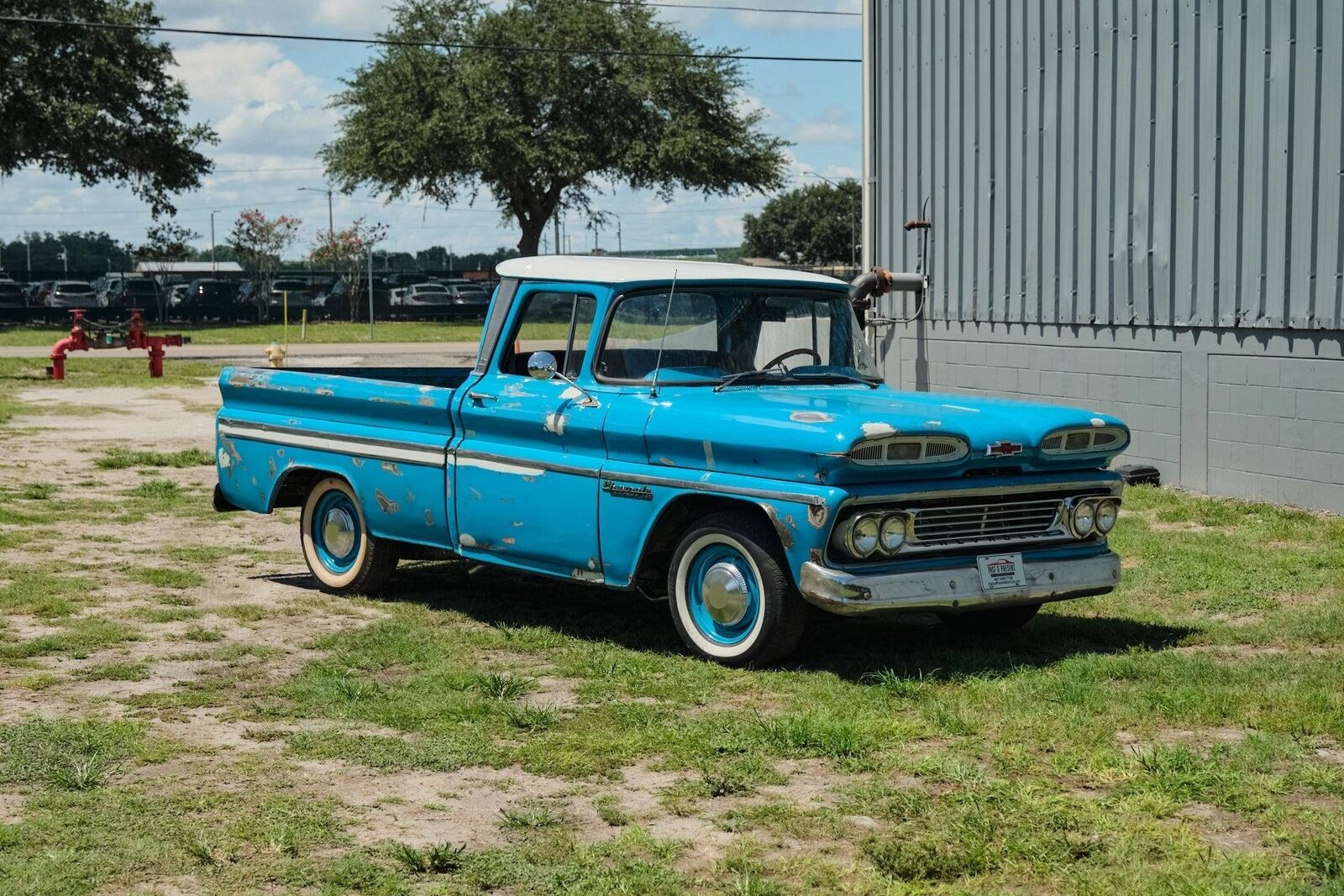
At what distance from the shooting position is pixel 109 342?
101ft

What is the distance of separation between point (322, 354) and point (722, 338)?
28052 mm

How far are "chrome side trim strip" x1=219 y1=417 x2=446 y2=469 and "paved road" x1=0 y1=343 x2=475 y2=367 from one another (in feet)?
66.2

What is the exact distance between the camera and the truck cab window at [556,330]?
8016 mm

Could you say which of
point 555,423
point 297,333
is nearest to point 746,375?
point 555,423

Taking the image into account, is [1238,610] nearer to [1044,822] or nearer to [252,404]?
[1044,822]

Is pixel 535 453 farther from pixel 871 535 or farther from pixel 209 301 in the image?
→ pixel 209 301

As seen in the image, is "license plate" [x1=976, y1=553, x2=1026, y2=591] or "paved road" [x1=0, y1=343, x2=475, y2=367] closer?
"license plate" [x1=976, y1=553, x2=1026, y2=591]

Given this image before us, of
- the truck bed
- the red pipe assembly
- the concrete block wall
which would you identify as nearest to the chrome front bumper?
the truck bed

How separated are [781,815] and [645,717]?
1.31 m

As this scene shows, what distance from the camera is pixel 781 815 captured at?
16.9 feet

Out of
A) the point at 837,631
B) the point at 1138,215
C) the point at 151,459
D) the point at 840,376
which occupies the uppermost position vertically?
the point at 1138,215

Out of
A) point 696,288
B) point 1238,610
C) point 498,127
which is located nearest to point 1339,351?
point 1238,610

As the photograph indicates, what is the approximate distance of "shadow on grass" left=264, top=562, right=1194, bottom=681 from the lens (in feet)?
24.2

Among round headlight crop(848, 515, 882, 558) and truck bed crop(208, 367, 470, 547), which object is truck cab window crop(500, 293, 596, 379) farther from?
round headlight crop(848, 515, 882, 558)
